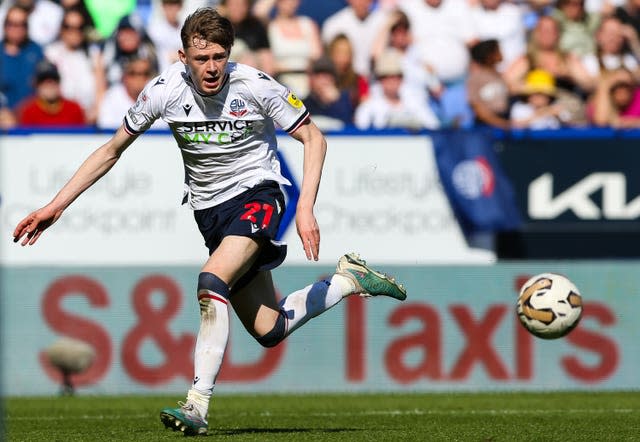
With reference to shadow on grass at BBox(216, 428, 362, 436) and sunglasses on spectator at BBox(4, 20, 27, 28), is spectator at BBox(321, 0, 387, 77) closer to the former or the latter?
sunglasses on spectator at BBox(4, 20, 27, 28)

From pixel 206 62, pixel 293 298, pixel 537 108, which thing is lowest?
pixel 293 298

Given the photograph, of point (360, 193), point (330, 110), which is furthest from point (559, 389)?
point (330, 110)

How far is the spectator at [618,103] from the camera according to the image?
14.7 metres

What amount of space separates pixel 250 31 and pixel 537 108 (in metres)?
3.22

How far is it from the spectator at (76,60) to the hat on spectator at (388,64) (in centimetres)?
306

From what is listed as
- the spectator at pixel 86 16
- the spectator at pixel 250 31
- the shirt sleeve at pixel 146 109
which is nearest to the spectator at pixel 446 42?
the spectator at pixel 250 31

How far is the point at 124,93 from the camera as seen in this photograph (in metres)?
14.4

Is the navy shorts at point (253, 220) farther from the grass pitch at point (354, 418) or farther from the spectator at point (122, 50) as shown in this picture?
the spectator at point (122, 50)

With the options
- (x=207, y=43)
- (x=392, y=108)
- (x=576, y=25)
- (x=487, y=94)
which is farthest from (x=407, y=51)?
(x=207, y=43)

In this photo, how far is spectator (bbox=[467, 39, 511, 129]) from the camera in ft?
47.9

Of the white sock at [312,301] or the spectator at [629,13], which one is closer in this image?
the white sock at [312,301]

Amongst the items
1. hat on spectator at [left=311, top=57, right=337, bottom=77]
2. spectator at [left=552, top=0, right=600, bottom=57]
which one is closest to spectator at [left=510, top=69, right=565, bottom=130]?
spectator at [left=552, top=0, right=600, bottom=57]

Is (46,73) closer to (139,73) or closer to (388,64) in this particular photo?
(139,73)

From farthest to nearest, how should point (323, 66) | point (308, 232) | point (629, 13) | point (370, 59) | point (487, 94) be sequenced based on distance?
point (629, 13)
point (370, 59)
point (487, 94)
point (323, 66)
point (308, 232)
